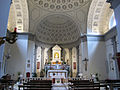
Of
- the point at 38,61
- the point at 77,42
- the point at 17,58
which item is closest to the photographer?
the point at 17,58

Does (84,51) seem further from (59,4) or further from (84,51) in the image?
(59,4)

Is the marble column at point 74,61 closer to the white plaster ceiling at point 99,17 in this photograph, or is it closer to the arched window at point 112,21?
the white plaster ceiling at point 99,17

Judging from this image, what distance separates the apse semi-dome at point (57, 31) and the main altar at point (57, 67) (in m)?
1.95

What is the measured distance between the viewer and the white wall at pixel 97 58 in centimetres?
1741

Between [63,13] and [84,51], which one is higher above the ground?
[63,13]

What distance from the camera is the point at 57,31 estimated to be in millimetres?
23578

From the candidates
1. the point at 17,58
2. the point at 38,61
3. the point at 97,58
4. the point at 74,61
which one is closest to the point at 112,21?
the point at 97,58

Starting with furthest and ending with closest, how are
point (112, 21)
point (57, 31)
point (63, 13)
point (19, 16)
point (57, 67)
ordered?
point (57, 31) < point (57, 67) < point (63, 13) < point (19, 16) < point (112, 21)

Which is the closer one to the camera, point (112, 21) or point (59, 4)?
point (112, 21)

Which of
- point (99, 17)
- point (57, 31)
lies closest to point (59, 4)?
point (57, 31)

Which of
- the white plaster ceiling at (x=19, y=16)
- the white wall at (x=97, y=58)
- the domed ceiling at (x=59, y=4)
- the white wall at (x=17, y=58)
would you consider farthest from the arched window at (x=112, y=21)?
the white wall at (x=17, y=58)

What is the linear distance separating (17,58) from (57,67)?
6767 millimetres

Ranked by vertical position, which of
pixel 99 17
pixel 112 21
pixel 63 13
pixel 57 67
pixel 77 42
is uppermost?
pixel 63 13

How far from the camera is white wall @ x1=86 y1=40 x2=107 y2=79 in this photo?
17.4 meters
